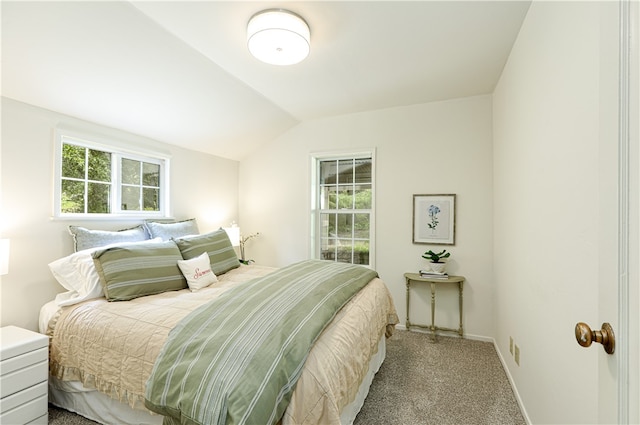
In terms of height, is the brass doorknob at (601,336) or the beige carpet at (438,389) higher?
the brass doorknob at (601,336)

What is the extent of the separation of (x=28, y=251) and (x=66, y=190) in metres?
0.58

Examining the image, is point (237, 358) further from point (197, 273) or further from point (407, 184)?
point (407, 184)

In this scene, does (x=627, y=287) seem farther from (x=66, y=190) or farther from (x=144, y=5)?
(x=66, y=190)

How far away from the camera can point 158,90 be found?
8.45 feet

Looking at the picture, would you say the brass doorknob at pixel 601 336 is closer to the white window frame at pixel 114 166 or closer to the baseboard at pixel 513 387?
the baseboard at pixel 513 387

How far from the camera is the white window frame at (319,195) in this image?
3.68 meters

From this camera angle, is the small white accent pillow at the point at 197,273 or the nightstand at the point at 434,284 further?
the nightstand at the point at 434,284

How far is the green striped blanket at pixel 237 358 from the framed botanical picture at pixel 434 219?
198 cm

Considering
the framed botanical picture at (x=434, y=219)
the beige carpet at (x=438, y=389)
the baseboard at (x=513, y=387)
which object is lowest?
the beige carpet at (x=438, y=389)

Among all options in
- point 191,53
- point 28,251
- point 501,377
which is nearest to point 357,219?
point 501,377

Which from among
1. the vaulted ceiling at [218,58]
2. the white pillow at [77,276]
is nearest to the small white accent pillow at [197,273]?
the white pillow at [77,276]

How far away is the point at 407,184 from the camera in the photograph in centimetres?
352

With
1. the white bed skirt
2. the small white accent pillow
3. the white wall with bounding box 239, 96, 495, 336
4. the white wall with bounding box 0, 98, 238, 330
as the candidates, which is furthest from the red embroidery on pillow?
the white wall with bounding box 239, 96, 495, 336

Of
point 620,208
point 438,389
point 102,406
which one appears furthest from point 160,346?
point 438,389
